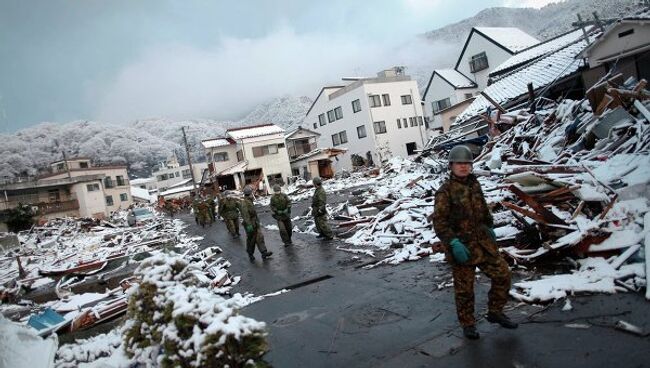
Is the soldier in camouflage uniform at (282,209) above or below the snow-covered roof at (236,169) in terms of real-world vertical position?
below

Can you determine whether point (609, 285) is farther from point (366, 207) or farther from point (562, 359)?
point (366, 207)

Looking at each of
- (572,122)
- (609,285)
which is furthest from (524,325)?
(572,122)

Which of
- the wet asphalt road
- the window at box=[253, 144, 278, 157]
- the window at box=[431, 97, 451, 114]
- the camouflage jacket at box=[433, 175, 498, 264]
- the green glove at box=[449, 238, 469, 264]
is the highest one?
Result: the window at box=[431, 97, 451, 114]

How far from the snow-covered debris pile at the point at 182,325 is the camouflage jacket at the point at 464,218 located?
2.26 metres

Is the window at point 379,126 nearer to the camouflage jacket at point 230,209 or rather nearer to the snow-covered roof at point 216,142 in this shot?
the snow-covered roof at point 216,142

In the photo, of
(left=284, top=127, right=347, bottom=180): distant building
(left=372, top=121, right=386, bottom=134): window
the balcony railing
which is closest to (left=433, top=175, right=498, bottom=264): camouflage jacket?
(left=284, top=127, right=347, bottom=180): distant building

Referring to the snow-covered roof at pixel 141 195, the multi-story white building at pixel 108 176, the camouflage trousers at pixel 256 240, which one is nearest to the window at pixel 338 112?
the multi-story white building at pixel 108 176

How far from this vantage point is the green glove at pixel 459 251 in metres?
3.87

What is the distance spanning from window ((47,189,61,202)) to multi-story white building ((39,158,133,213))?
20.0ft

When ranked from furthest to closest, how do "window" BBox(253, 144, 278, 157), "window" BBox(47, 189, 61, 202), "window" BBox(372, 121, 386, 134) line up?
"window" BBox(47, 189, 61, 202) < "window" BBox(372, 121, 386, 134) < "window" BBox(253, 144, 278, 157)

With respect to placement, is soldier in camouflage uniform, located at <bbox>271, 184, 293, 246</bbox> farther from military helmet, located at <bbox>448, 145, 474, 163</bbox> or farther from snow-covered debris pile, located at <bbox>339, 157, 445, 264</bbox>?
military helmet, located at <bbox>448, 145, 474, 163</bbox>

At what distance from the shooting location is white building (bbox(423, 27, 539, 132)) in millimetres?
38406

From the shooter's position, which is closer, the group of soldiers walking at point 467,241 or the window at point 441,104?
the group of soldiers walking at point 467,241

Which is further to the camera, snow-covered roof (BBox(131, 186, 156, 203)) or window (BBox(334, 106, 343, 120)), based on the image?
snow-covered roof (BBox(131, 186, 156, 203))
